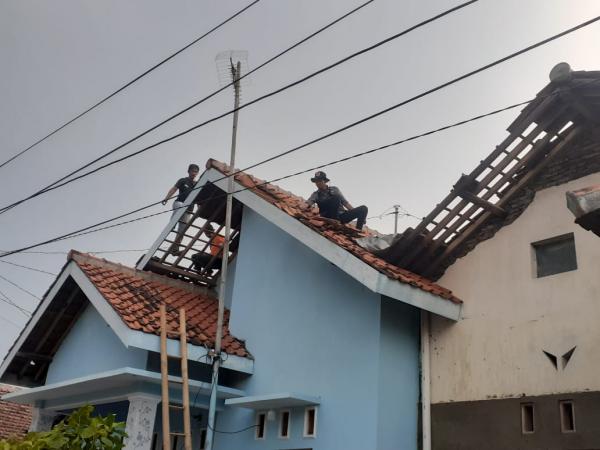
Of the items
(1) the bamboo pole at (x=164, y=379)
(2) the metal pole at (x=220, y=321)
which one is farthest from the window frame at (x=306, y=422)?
(1) the bamboo pole at (x=164, y=379)

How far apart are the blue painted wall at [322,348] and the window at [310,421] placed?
70mm

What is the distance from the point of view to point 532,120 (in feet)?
25.7

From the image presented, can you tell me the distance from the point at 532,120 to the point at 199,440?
6.38 metres

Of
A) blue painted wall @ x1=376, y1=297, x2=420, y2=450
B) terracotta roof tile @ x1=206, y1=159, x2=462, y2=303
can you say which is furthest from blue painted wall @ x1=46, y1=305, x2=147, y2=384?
blue painted wall @ x1=376, y1=297, x2=420, y2=450

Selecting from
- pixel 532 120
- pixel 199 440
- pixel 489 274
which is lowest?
pixel 199 440

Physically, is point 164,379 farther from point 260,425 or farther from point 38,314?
point 38,314

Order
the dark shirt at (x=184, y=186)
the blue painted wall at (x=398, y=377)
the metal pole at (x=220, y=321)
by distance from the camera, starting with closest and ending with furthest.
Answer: the blue painted wall at (x=398, y=377) → the metal pole at (x=220, y=321) → the dark shirt at (x=184, y=186)

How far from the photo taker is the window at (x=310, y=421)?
8227mm

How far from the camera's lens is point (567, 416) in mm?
6828

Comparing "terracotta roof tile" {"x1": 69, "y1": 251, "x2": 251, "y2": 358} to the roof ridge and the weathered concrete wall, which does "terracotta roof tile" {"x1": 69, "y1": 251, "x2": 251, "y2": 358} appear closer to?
the roof ridge

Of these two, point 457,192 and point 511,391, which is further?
point 457,192

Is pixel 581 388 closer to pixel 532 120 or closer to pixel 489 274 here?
pixel 489 274

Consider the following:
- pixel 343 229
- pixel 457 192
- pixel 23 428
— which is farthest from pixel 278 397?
pixel 23 428

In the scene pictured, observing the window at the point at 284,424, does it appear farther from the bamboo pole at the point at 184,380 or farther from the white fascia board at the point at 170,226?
the white fascia board at the point at 170,226
